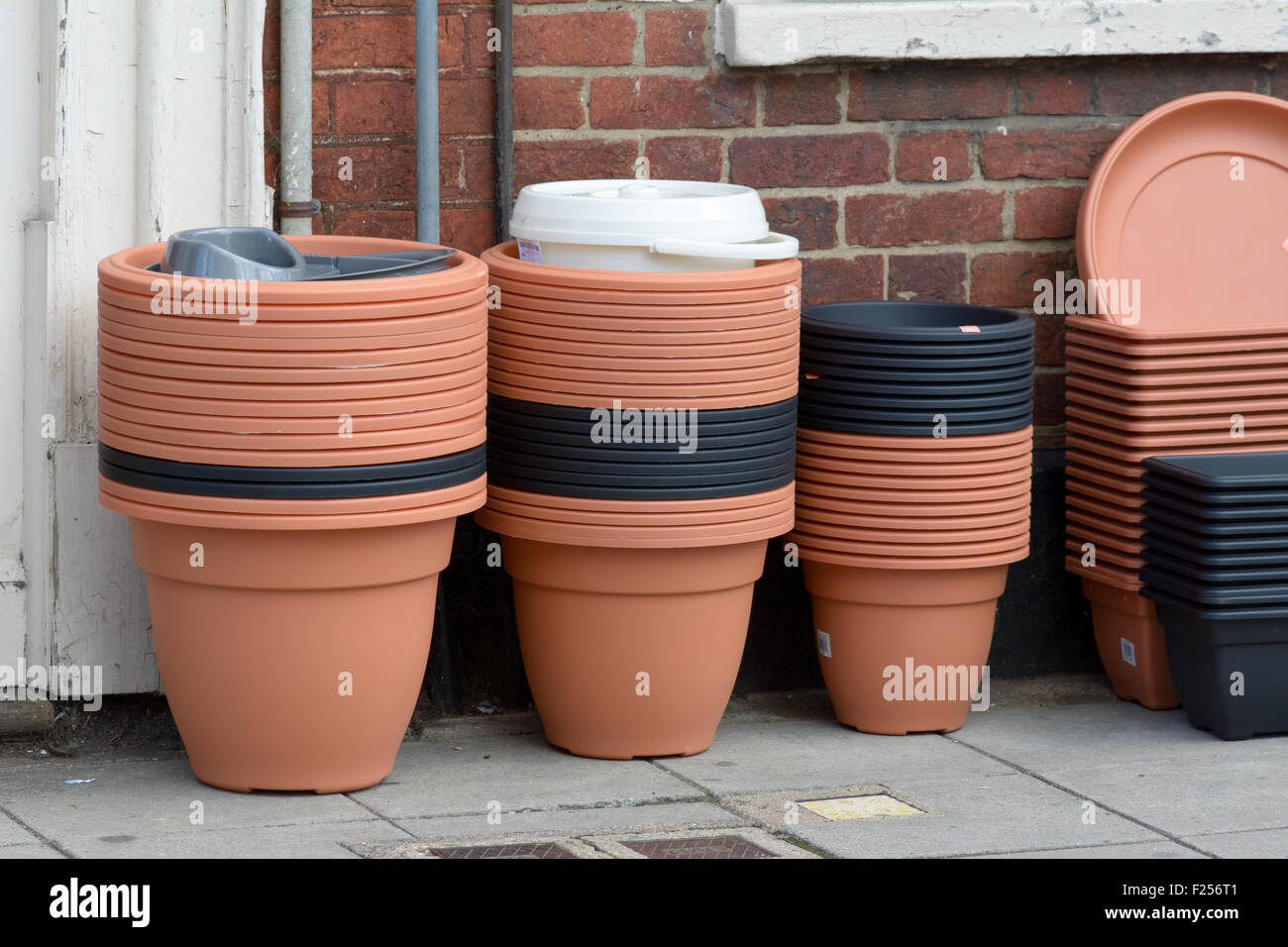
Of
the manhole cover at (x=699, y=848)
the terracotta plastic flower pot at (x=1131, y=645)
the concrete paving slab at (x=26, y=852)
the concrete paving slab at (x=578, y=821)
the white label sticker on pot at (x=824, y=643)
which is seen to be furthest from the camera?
the terracotta plastic flower pot at (x=1131, y=645)

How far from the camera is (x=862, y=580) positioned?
4.12 meters

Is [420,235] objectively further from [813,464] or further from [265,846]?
[265,846]

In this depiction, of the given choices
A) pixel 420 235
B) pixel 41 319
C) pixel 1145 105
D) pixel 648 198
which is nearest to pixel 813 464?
pixel 648 198

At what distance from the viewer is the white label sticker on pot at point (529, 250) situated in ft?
12.8

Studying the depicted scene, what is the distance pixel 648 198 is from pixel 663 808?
4.20 feet

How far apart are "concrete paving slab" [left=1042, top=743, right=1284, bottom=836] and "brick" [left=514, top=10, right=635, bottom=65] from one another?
1903 mm

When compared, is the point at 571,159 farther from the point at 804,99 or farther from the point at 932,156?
the point at 932,156

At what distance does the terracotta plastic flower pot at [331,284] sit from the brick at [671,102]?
659mm

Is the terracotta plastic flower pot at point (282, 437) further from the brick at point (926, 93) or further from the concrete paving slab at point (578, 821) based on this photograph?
the brick at point (926, 93)

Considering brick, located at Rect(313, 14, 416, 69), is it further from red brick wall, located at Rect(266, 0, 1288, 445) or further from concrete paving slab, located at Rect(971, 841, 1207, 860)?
concrete paving slab, located at Rect(971, 841, 1207, 860)

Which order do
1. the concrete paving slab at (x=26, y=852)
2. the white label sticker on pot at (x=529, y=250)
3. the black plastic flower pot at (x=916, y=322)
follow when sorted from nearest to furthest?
the concrete paving slab at (x=26, y=852) → the white label sticker on pot at (x=529, y=250) → the black plastic flower pot at (x=916, y=322)

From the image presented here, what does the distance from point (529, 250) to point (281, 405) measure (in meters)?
0.79

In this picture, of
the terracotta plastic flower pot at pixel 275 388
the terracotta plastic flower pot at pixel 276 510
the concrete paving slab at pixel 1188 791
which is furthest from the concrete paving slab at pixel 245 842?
the concrete paving slab at pixel 1188 791

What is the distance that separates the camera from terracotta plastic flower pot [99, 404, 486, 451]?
11.0ft
